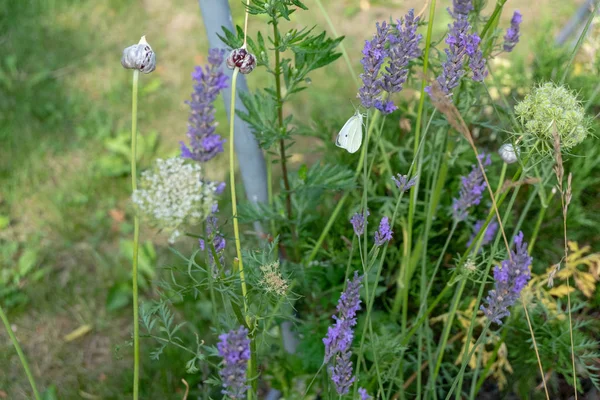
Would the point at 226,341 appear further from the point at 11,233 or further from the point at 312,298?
the point at 11,233

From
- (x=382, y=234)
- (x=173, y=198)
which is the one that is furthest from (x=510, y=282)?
(x=173, y=198)

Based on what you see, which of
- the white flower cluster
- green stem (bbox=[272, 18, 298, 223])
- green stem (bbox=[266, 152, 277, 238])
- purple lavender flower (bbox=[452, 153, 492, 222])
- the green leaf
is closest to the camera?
the white flower cluster

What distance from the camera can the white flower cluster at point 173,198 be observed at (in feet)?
2.90

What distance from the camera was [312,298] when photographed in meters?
1.83

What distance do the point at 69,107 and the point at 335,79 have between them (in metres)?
1.48

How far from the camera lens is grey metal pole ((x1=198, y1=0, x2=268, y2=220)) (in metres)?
1.54

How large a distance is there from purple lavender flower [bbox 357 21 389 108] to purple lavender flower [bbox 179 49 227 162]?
281 millimetres

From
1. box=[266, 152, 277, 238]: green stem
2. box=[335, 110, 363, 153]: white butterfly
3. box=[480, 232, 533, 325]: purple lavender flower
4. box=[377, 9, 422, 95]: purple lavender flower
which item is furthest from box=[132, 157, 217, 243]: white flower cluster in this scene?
box=[266, 152, 277, 238]: green stem

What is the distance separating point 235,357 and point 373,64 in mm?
594

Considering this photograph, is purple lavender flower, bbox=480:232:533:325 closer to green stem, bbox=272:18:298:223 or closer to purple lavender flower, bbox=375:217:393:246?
purple lavender flower, bbox=375:217:393:246

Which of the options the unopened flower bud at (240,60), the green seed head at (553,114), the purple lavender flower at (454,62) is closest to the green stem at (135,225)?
the unopened flower bud at (240,60)

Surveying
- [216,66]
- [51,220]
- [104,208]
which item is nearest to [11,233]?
[51,220]

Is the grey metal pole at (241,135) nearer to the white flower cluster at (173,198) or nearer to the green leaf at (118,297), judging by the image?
the white flower cluster at (173,198)

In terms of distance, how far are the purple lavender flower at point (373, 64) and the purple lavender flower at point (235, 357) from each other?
50cm
